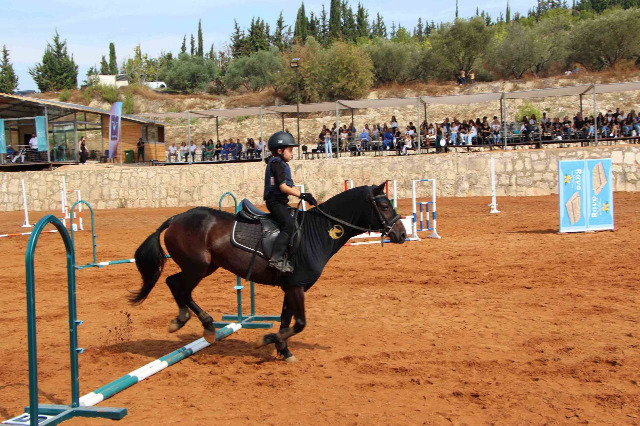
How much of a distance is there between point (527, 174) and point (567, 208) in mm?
10747

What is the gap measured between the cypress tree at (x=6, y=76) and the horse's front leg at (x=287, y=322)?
3204 inches

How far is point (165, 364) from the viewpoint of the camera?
6023 mm

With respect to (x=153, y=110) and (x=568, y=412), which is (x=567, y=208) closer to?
(x=568, y=412)

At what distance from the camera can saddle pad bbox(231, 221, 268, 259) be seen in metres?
6.53

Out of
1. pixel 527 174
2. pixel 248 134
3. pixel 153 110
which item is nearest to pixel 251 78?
pixel 153 110

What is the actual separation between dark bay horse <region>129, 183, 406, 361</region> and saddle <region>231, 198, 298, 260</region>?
3.7 inches

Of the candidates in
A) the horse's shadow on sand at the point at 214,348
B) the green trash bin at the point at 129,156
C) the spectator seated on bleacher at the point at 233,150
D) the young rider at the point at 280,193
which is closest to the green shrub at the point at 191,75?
the green trash bin at the point at 129,156

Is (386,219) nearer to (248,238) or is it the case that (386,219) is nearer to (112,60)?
(248,238)

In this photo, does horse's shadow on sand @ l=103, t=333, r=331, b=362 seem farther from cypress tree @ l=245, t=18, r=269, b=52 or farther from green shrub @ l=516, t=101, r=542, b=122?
cypress tree @ l=245, t=18, r=269, b=52

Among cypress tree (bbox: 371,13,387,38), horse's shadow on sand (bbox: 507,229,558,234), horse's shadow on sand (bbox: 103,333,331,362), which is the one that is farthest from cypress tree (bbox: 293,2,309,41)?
horse's shadow on sand (bbox: 103,333,331,362)

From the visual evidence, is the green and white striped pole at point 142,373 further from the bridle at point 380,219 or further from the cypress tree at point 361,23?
the cypress tree at point 361,23

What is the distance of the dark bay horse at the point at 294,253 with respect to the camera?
6418 mm

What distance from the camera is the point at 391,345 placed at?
6.88 metres

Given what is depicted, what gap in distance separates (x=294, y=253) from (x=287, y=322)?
0.78 meters
